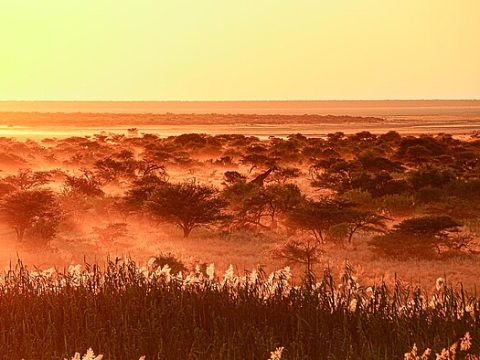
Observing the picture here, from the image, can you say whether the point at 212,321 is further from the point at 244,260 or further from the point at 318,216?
the point at 318,216

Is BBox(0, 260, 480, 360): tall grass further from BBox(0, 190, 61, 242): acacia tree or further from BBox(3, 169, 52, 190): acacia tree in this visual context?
BBox(3, 169, 52, 190): acacia tree

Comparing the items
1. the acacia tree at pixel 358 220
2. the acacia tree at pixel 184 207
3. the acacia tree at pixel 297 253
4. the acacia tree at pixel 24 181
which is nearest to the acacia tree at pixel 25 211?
A: the acacia tree at pixel 184 207

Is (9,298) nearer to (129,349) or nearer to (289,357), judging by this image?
(129,349)

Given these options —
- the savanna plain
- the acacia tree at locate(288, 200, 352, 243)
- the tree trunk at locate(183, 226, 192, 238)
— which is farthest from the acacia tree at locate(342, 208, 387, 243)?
the tree trunk at locate(183, 226, 192, 238)

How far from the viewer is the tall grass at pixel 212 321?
602 cm

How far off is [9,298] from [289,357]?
3227 mm

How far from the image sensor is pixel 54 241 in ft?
66.2

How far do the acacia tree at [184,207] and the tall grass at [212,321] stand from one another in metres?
13.5

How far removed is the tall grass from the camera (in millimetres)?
6016

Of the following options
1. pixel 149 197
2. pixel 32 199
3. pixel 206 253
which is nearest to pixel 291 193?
pixel 149 197

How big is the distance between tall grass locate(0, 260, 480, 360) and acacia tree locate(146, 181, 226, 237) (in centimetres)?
1353

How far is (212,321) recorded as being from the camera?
23.1 ft

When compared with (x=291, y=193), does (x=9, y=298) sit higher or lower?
higher

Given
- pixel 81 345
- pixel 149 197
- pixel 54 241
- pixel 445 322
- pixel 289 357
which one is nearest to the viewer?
pixel 289 357
